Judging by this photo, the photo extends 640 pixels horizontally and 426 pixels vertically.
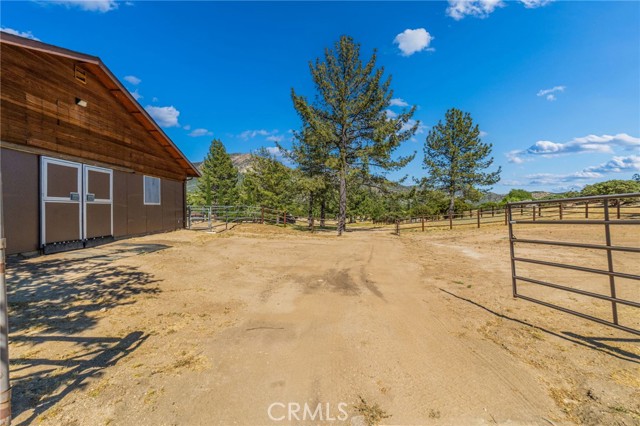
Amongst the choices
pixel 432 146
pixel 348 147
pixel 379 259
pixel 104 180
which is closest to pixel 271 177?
pixel 348 147

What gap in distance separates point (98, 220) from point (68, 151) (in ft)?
8.09

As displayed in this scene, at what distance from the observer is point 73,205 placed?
868 centimetres

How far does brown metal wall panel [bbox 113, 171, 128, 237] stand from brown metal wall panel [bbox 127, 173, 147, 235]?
235 mm

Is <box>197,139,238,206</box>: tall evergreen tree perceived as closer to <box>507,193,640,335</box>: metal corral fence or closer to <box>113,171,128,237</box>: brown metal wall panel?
<box>113,171,128,237</box>: brown metal wall panel

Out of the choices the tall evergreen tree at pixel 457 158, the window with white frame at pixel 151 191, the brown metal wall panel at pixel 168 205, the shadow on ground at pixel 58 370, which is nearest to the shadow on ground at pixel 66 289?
the shadow on ground at pixel 58 370

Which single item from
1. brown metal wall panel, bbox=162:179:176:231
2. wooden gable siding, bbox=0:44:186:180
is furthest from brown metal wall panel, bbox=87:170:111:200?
brown metal wall panel, bbox=162:179:176:231

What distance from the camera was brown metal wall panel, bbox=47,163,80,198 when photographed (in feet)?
26.1

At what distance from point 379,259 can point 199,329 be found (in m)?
6.43

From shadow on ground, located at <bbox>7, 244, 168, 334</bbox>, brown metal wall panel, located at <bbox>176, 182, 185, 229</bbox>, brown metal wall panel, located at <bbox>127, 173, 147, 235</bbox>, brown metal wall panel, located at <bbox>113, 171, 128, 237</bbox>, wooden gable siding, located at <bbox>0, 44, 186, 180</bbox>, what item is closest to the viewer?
shadow on ground, located at <bbox>7, 244, 168, 334</bbox>

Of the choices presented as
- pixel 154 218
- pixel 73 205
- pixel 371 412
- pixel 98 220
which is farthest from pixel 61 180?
pixel 371 412

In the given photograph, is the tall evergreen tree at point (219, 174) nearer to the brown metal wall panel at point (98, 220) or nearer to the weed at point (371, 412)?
the brown metal wall panel at point (98, 220)

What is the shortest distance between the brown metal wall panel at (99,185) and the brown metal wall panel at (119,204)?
1.04 ft

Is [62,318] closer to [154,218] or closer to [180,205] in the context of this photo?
[154,218]

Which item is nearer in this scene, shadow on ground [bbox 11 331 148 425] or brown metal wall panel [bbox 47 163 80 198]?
shadow on ground [bbox 11 331 148 425]
